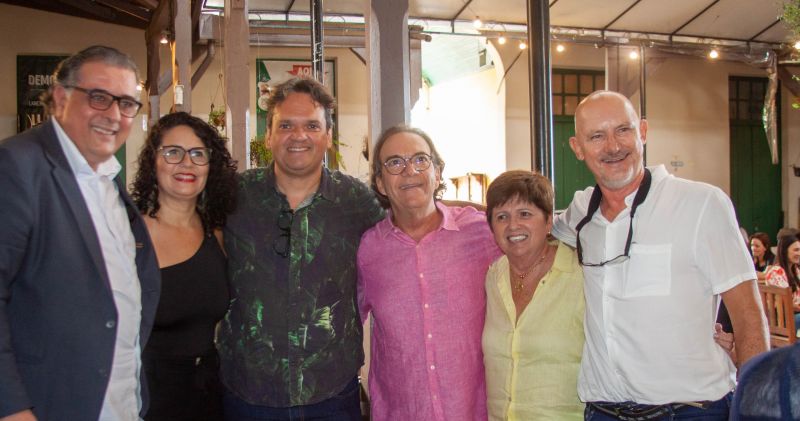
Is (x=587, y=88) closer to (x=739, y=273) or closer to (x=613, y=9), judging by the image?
(x=613, y=9)

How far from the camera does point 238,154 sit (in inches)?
221

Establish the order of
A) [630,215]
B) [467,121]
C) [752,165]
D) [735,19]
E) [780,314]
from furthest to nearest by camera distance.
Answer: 1. [467,121]
2. [752,165]
3. [735,19]
4. [780,314]
5. [630,215]

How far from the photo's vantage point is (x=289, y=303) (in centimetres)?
222

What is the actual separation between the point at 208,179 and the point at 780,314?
4539 mm

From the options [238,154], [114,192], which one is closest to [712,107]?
[238,154]

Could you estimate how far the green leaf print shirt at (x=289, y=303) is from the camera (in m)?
2.20

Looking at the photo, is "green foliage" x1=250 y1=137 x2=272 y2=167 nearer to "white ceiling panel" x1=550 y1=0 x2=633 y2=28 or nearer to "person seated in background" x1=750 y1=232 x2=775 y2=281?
"white ceiling panel" x1=550 y1=0 x2=633 y2=28

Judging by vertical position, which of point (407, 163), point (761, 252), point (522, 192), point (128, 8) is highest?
point (128, 8)

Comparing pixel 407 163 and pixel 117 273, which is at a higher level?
pixel 407 163

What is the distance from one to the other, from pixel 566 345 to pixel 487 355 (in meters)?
0.26

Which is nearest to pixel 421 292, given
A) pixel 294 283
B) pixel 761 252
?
pixel 294 283

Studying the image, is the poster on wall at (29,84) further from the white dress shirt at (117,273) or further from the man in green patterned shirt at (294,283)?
the white dress shirt at (117,273)

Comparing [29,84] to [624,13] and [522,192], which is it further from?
[522,192]

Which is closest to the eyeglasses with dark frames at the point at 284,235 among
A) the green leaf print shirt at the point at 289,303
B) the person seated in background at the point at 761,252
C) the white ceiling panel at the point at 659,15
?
the green leaf print shirt at the point at 289,303
